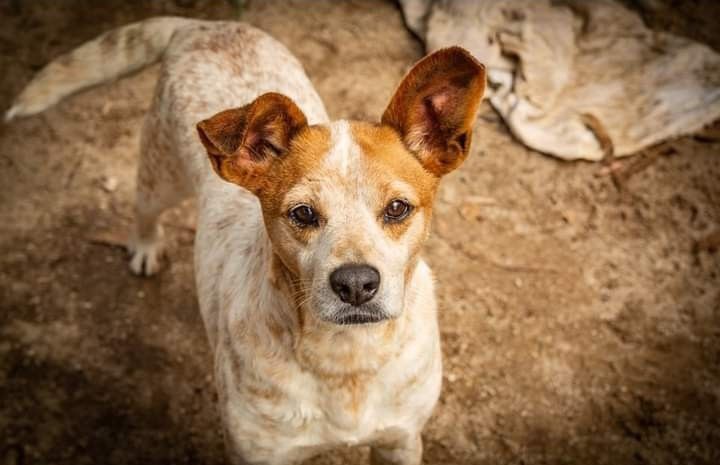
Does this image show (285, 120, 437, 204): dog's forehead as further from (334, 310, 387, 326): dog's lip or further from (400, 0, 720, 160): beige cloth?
(400, 0, 720, 160): beige cloth

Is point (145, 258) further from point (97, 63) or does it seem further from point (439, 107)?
point (439, 107)

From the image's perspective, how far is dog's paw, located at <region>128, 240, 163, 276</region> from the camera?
463 centimetres

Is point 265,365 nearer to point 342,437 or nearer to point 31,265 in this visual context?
point 342,437

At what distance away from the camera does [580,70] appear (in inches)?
224

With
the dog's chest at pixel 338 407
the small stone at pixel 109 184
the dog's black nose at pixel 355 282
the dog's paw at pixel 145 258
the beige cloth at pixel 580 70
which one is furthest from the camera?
the beige cloth at pixel 580 70

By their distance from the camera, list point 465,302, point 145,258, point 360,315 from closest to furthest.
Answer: point 360,315 < point 465,302 < point 145,258

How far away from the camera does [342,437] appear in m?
2.79

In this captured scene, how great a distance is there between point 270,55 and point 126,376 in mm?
1993

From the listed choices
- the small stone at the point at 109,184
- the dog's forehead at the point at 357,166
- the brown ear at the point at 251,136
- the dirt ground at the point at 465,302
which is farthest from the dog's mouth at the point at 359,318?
the small stone at the point at 109,184

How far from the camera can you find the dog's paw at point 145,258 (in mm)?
4633

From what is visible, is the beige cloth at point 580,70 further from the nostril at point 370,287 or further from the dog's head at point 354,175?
the nostril at point 370,287

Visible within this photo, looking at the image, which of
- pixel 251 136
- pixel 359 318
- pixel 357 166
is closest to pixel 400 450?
pixel 359 318

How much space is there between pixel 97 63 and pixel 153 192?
2.51 feet

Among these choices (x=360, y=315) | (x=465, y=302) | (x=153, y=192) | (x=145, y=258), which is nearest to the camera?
(x=360, y=315)
